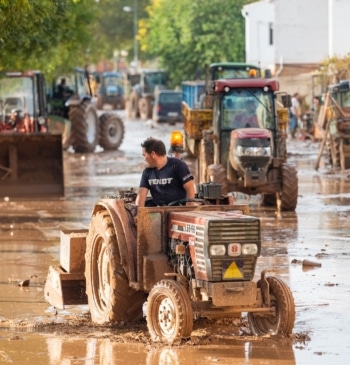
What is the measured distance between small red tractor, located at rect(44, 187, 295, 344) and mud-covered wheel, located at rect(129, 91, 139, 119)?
57.3 m

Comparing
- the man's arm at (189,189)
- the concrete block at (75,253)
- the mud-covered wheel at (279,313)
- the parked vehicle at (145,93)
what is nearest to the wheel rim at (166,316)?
the mud-covered wheel at (279,313)

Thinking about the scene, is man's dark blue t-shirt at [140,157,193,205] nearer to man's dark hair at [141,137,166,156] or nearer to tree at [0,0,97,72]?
man's dark hair at [141,137,166,156]

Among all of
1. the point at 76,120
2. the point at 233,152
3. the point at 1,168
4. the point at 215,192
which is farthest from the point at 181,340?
the point at 76,120

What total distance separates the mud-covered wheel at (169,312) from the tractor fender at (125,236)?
0.51 meters

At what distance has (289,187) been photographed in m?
22.7

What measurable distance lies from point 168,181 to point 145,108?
55963 millimetres

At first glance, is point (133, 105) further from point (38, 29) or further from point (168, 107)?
point (38, 29)

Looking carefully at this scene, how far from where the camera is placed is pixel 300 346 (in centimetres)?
1123

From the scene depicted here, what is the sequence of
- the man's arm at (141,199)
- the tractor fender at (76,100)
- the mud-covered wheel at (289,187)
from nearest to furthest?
the man's arm at (141,199), the mud-covered wheel at (289,187), the tractor fender at (76,100)

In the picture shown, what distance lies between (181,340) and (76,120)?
29.0m

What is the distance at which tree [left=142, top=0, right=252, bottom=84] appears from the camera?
221ft

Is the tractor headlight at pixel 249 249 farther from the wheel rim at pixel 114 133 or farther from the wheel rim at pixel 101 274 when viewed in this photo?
the wheel rim at pixel 114 133

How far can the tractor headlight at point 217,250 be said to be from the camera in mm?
10930

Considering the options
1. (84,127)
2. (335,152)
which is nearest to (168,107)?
(84,127)
